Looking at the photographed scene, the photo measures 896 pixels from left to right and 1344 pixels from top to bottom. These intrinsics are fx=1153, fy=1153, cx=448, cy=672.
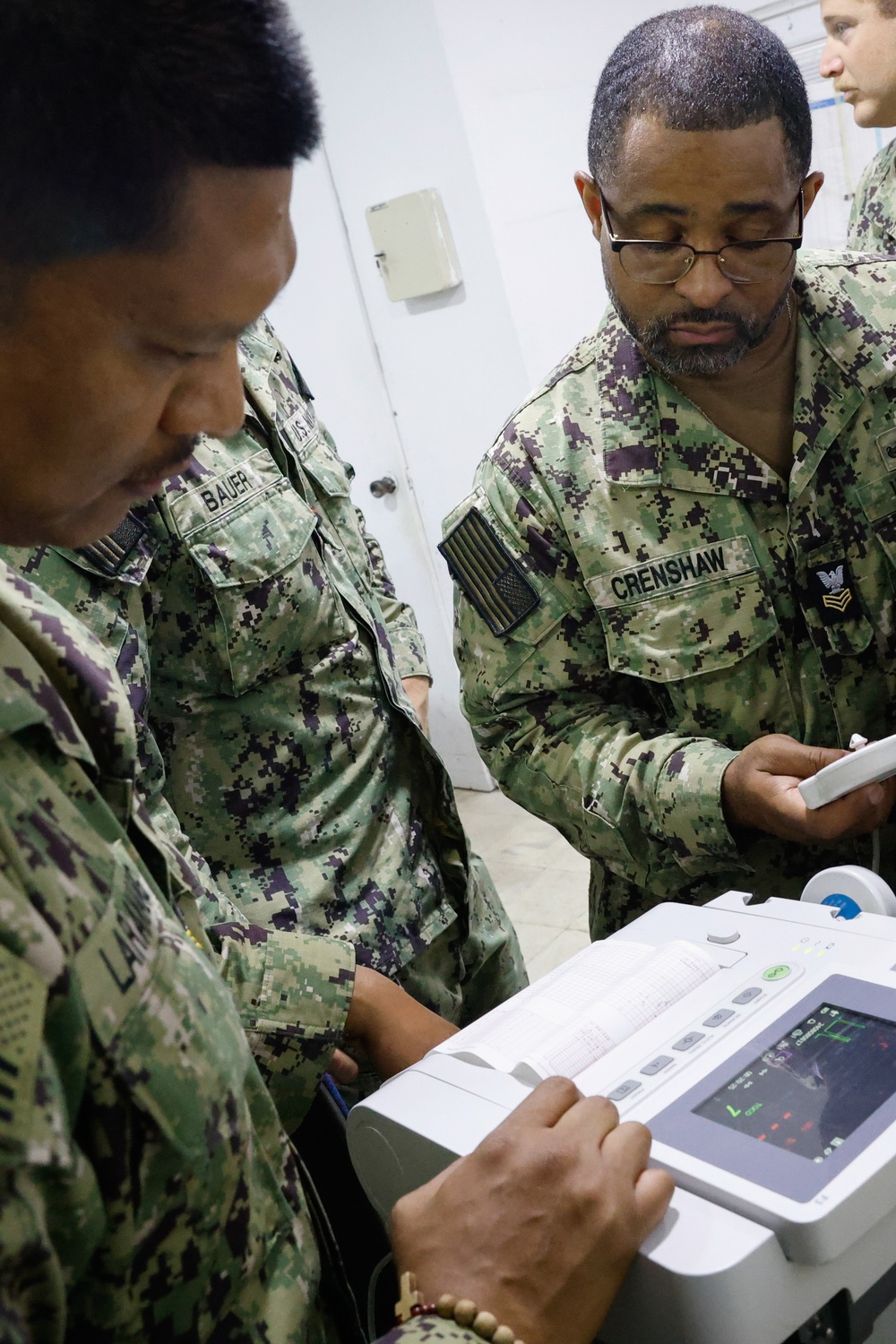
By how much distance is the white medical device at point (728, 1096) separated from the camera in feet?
2.15

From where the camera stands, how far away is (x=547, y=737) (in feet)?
4.57

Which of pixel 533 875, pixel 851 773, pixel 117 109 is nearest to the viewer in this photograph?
pixel 117 109

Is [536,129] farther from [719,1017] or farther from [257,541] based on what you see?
[719,1017]

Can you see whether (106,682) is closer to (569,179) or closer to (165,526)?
(165,526)

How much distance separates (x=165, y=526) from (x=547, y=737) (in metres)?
0.51

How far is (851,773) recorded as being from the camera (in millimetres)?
1020

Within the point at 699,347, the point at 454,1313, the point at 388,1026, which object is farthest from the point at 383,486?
the point at 454,1313

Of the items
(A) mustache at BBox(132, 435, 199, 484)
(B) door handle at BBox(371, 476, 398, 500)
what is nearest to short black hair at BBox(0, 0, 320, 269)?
(A) mustache at BBox(132, 435, 199, 484)

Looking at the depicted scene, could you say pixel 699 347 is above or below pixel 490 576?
above

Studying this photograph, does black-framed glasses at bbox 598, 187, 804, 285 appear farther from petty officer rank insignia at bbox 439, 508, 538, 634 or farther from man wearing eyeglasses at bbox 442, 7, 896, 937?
petty officer rank insignia at bbox 439, 508, 538, 634

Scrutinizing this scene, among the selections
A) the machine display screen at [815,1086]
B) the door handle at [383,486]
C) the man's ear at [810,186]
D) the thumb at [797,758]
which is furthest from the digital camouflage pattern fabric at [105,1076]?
the door handle at [383,486]

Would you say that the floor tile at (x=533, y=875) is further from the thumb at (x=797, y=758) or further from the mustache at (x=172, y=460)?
the mustache at (x=172, y=460)

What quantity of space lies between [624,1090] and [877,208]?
2.02 m

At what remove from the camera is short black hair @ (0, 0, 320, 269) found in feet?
1.67
